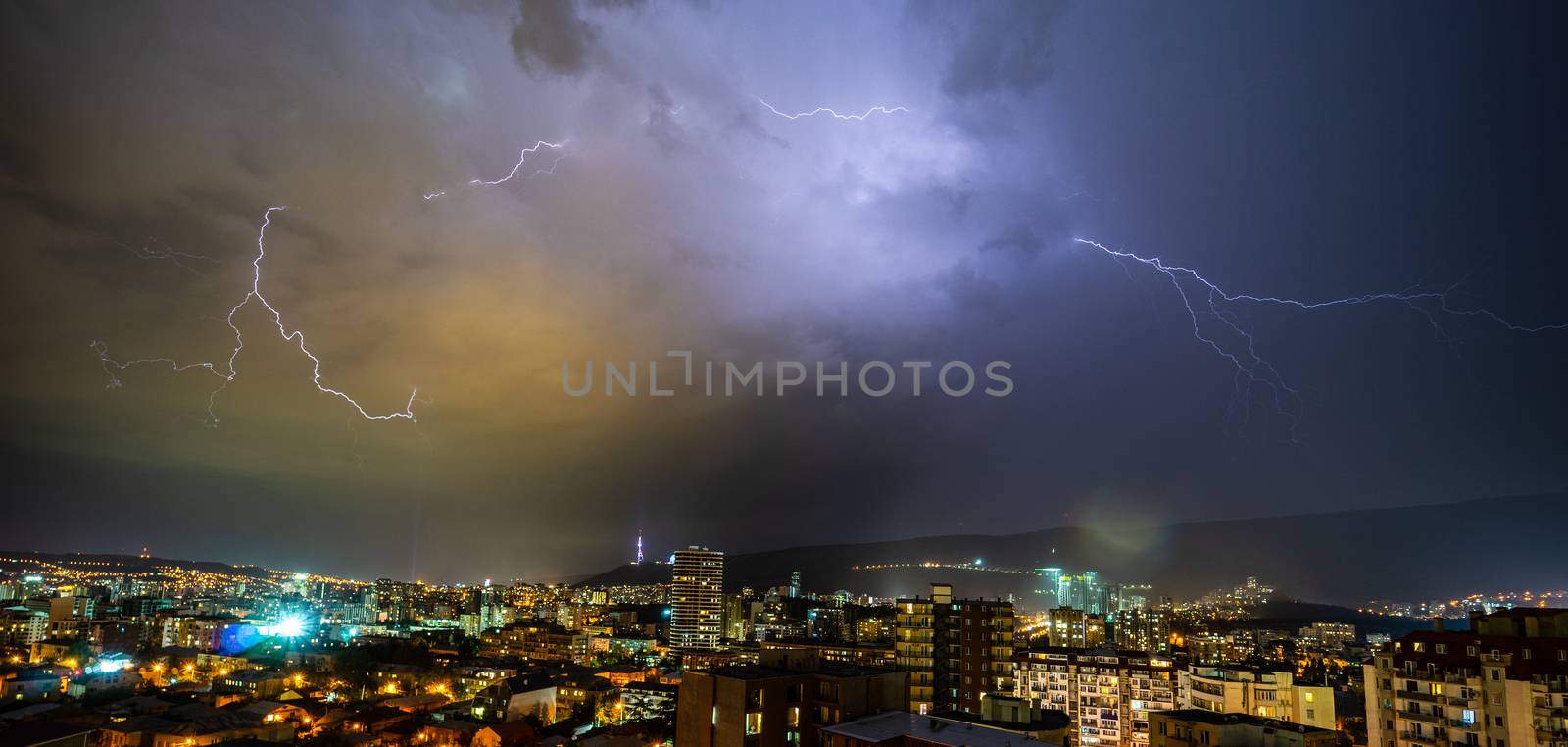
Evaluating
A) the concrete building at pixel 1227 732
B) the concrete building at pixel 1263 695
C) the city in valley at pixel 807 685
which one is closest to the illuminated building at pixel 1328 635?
the city in valley at pixel 807 685

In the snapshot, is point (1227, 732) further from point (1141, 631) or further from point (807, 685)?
point (1141, 631)

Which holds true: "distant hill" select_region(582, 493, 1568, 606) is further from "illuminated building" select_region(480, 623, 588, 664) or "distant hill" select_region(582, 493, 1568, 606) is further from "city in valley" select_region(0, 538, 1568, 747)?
"illuminated building" select_region(480, 623, 588, 664)

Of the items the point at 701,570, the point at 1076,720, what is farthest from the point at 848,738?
the point at 701,570

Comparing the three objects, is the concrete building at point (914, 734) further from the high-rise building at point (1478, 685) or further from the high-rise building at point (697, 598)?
the high-rise building at point (697, 598)

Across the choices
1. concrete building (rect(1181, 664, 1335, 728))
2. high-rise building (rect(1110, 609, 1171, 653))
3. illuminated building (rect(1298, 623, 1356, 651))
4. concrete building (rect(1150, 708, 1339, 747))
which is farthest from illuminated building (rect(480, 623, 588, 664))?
illuminated building (rect(1298, 623, 1356, 651))

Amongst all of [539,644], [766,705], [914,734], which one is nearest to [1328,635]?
[539,644]

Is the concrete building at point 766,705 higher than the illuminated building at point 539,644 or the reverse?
higher

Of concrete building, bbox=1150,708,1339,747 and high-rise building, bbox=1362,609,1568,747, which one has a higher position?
high-rise building, bbox=1362,609,1568,747
